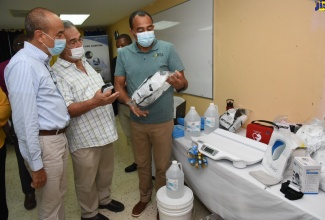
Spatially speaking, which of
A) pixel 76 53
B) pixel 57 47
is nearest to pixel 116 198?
pixel 76 53

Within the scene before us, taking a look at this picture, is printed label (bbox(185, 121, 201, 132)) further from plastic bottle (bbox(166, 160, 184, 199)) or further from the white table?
plastic bottle (bbox(166, 160, 184, 199))

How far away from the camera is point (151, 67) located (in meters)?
1.67

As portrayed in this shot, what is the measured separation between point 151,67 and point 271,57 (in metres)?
0.96

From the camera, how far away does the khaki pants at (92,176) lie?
165cm

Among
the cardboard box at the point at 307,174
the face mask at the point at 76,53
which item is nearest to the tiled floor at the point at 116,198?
the cardboard box at the point at 307,174

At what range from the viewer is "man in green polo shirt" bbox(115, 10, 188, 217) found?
165cm

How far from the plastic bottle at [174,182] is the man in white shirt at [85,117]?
525 mm

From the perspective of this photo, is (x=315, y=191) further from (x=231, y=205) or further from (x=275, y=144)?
(x=231, y=205)

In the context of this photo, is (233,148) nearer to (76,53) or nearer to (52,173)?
(52,173)

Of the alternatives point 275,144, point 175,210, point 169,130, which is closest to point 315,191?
→ point 275,144

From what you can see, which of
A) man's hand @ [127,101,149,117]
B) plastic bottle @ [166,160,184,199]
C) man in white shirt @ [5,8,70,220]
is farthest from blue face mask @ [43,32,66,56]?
plastic bottle @ [166,160,184,199]

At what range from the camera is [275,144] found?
4.29 ft

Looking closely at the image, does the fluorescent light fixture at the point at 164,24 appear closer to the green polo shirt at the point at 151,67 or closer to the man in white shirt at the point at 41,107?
the green polo shirt at the point at 151,67

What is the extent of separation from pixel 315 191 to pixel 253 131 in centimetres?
68
